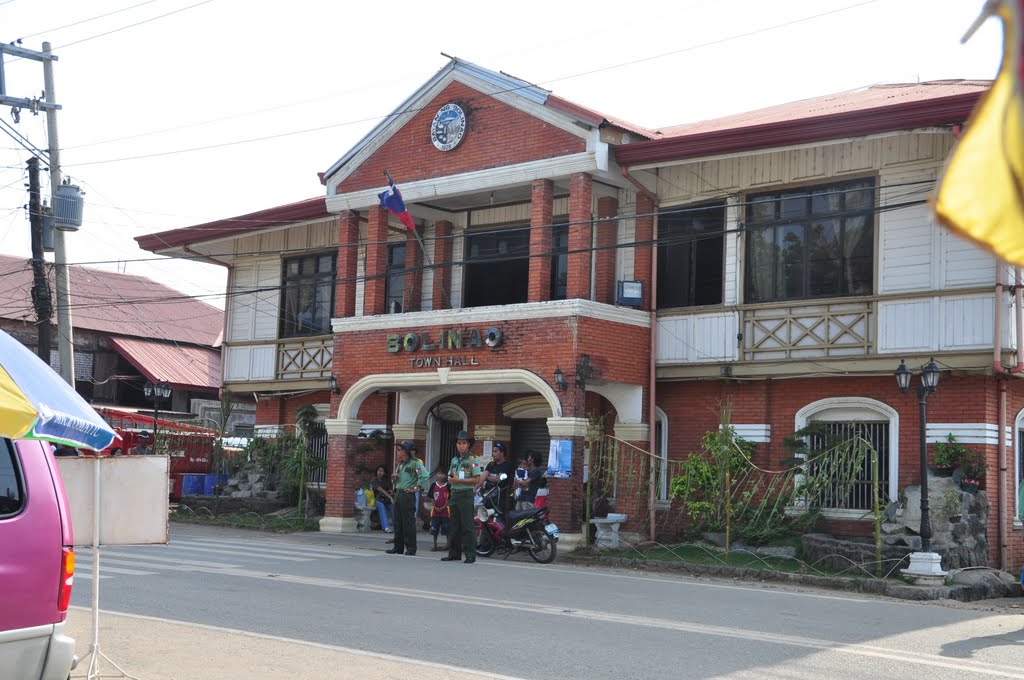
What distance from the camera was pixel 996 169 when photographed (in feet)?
8.18

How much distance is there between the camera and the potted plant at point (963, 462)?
1711 cm

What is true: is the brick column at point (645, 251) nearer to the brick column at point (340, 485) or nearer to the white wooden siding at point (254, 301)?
the brick column at point (340, 485)

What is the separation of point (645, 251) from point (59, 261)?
12.8 metres

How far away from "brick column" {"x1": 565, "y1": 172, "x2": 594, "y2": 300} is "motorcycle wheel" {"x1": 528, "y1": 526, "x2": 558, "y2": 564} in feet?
14.5

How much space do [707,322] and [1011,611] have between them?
8418mm

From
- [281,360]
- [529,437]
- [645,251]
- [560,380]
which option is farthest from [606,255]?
[281,360]

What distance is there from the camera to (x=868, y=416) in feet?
62.4

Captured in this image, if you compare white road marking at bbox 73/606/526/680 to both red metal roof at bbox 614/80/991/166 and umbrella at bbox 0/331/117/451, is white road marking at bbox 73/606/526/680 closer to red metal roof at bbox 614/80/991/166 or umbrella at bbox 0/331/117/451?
umbrella at bbox 0/331/117/451

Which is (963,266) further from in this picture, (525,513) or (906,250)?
(525,513)

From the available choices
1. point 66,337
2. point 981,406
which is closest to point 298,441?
point 66,337

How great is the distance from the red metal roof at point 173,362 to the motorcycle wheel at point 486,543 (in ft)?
82.8

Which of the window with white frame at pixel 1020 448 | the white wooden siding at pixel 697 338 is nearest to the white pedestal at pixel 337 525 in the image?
the white wooden siding at pixel 697 338

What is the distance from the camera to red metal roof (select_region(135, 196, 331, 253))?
2564 centimetres

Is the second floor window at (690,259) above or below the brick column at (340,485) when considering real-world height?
above
